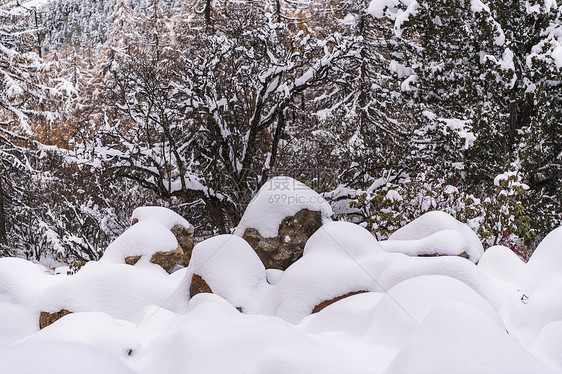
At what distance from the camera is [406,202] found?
26.5ft

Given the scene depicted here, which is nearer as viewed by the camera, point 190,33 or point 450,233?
point 450,233

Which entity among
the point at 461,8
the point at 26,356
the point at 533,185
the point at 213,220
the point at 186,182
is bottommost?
the point at 213,220

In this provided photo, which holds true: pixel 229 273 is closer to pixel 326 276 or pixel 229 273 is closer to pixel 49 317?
pixel 326 276

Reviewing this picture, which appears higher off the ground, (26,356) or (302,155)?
(26,356)

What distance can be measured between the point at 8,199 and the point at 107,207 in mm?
3720

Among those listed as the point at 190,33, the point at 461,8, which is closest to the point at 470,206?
the point at 461,8

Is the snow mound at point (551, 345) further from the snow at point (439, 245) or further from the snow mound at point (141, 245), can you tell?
the snow mound at point (141, 245)

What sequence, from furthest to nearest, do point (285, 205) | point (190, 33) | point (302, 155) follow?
1. point (190, 33)
2. point (302, 155)
3. point (285, 205)

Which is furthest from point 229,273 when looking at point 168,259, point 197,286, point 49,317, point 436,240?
point 436,240

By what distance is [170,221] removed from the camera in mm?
Answer: 6723

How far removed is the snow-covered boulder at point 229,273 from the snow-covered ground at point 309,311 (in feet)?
0.05

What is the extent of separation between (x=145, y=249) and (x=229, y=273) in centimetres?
171

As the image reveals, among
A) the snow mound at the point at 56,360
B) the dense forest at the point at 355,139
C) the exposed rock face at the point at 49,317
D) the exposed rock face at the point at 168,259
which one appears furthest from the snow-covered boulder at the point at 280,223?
the snow mound at the point at 56,360

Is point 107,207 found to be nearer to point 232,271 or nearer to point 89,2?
point 232,271
